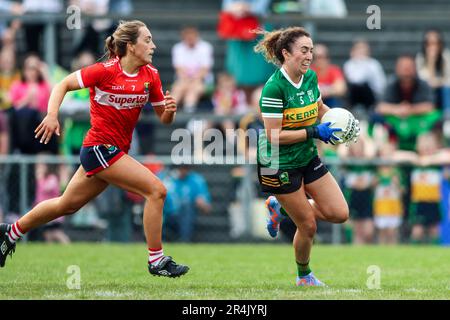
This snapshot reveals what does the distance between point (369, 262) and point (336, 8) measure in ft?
19.2

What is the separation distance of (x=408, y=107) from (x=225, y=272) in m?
5.63

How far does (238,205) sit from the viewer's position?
48.9 feet

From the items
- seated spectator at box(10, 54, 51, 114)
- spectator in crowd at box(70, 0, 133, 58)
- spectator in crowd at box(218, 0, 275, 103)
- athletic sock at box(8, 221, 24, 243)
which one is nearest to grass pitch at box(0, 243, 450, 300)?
athletic sock at box(8, 221, 24, 243)

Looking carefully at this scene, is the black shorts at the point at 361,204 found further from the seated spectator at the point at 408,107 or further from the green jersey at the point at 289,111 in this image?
the green jersey at the point at 289,111

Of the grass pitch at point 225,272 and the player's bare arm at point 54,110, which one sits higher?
the player's bare arm at point 54,110

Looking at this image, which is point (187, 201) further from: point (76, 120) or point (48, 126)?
point (48, 126)

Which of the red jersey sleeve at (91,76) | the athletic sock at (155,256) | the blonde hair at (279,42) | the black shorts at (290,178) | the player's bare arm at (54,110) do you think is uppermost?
the blonde hair at (279,42)

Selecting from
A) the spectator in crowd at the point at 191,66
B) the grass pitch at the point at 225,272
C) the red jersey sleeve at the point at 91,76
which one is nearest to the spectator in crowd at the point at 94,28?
the spectator in crowd at the point at 191,66

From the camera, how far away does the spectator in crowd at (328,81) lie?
15.1 metres

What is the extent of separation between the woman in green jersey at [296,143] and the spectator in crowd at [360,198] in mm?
5660

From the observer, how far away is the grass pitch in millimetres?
8125

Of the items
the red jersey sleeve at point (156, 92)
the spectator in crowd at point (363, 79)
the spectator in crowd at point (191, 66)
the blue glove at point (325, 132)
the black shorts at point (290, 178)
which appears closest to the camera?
the blue glove at point (325, 132)

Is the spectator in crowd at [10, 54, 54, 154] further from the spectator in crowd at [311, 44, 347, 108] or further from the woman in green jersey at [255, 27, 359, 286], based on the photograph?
the woman in green jersey at [255, 27, 359, 286]

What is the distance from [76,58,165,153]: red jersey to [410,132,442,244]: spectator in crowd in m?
6.51
